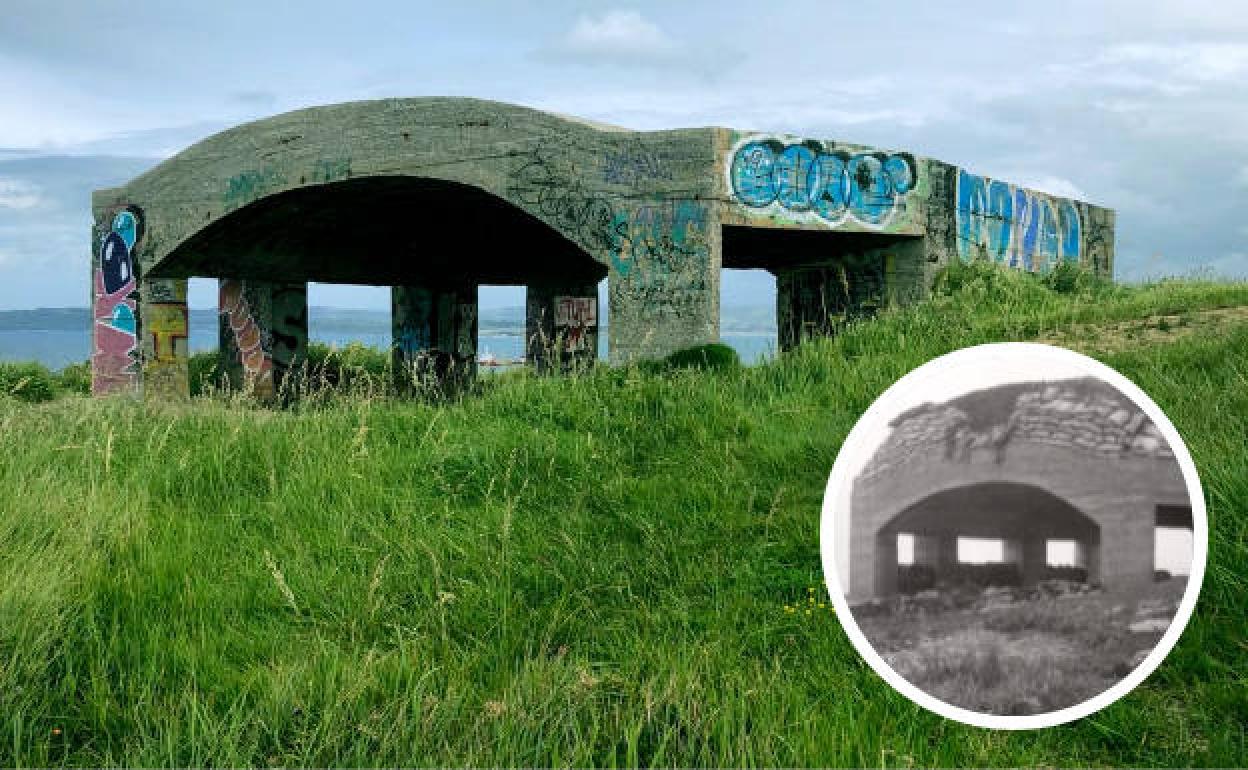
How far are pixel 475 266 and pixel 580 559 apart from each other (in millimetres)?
19727

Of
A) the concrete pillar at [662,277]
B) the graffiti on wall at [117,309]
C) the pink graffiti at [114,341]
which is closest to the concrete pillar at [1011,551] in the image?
the concrete pillar at [662,277]

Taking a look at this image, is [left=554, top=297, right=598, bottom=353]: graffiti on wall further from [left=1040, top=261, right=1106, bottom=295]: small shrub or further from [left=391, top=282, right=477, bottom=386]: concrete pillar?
[left=1040, top=261, right=1106, bottom=295]: small shrub

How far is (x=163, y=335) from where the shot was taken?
61.6 feet

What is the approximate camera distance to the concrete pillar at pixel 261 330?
72.0 ft

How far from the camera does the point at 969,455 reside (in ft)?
8.38

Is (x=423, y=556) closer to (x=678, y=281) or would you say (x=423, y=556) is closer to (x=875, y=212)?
(x=678, y=281)

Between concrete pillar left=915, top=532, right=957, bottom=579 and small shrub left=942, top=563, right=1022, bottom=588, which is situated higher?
concrete pillar left=915, top=532, right=957, bottom=579

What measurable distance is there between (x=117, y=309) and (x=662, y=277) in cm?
1119

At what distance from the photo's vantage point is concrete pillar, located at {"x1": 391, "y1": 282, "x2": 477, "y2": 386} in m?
24.5

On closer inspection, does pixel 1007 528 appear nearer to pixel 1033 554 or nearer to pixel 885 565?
pixel 1033 554

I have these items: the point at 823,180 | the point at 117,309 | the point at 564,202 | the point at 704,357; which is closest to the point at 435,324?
the point at 117,309

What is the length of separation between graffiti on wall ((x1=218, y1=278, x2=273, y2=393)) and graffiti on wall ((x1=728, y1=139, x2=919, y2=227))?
1276 centimetres

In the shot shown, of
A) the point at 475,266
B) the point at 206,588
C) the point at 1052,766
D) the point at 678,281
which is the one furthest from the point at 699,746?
the point at 475,266

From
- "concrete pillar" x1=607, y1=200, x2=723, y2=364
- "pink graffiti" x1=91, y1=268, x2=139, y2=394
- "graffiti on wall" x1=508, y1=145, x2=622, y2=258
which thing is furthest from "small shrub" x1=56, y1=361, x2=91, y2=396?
"concrete pillar" x1=607, y1=200, x2=723, y2=364
